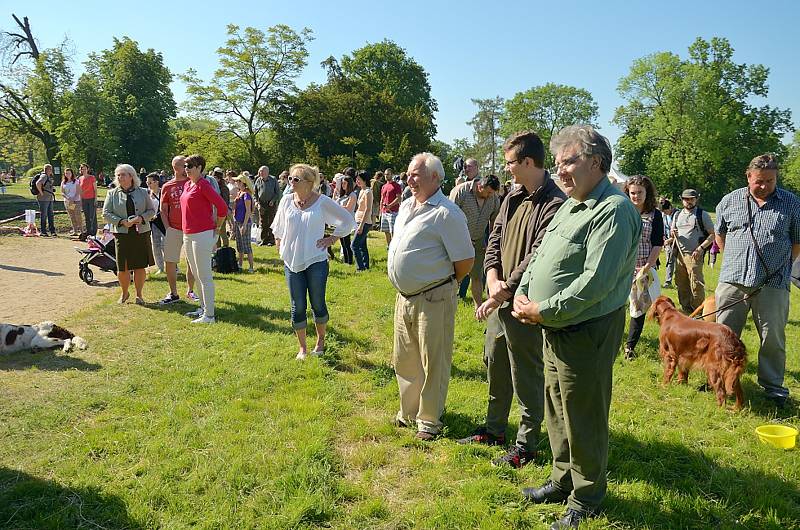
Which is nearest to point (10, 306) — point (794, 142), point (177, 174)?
point (177, 174)

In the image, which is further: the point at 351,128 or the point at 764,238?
the point at 351,128

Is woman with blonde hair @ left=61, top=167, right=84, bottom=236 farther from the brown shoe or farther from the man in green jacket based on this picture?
the man in green jacket

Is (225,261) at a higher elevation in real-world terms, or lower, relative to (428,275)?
lower

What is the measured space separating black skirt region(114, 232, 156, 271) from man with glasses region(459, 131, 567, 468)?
571 cm

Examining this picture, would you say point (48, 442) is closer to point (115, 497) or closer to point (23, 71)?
point (115, 497)

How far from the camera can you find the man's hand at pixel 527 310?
2.58 meters

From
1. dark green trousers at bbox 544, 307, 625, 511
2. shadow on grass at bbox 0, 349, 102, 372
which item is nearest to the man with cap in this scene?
dark green trousers at bbox 544, 307, 625, 511

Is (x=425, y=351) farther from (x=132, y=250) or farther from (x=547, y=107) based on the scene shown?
(x=547, y=107)

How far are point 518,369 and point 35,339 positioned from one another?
211 inches

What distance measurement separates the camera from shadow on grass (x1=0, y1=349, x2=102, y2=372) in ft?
17.3

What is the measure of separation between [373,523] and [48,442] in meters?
2.58

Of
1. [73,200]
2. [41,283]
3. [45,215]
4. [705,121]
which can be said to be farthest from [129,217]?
[705,121]

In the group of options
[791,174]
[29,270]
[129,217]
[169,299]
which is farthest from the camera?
[791,174]

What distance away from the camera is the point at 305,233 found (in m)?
5.14
